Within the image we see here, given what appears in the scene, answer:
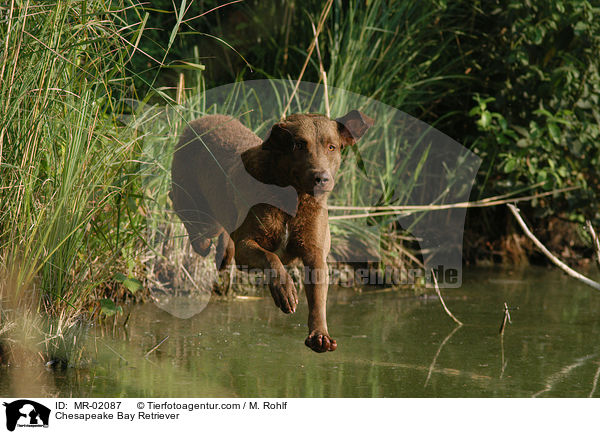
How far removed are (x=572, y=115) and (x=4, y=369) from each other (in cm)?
576

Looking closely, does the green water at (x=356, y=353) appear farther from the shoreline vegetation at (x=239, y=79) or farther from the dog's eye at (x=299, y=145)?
the dog's eye at (x=299, y=145)

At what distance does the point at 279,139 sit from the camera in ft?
11.8

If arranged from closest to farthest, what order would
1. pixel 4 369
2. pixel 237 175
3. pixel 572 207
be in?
pixel 237 175 → pixel 4 369 → pixel 572 207

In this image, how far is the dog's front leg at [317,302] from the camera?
3.40m

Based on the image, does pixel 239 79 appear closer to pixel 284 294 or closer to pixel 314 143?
pixel 314 143

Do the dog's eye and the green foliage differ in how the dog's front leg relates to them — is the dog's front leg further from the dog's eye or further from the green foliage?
the green foliage

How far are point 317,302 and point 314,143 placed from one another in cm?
71

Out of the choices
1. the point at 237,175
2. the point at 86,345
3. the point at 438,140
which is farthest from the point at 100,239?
the point at 438,140

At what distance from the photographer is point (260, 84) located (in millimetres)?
7656

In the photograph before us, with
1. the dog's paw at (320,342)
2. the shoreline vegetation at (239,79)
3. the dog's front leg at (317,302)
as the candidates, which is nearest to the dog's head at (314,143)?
the dog's front leg at (317,302)

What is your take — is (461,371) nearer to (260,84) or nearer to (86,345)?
(86,345)

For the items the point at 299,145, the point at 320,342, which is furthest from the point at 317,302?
the point at 299,145

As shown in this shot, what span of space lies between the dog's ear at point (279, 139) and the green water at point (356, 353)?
1.35 meters

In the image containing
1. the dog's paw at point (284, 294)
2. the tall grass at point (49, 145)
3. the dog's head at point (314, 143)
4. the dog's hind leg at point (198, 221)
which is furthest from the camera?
the dog's hind leg at point (198, 221)
